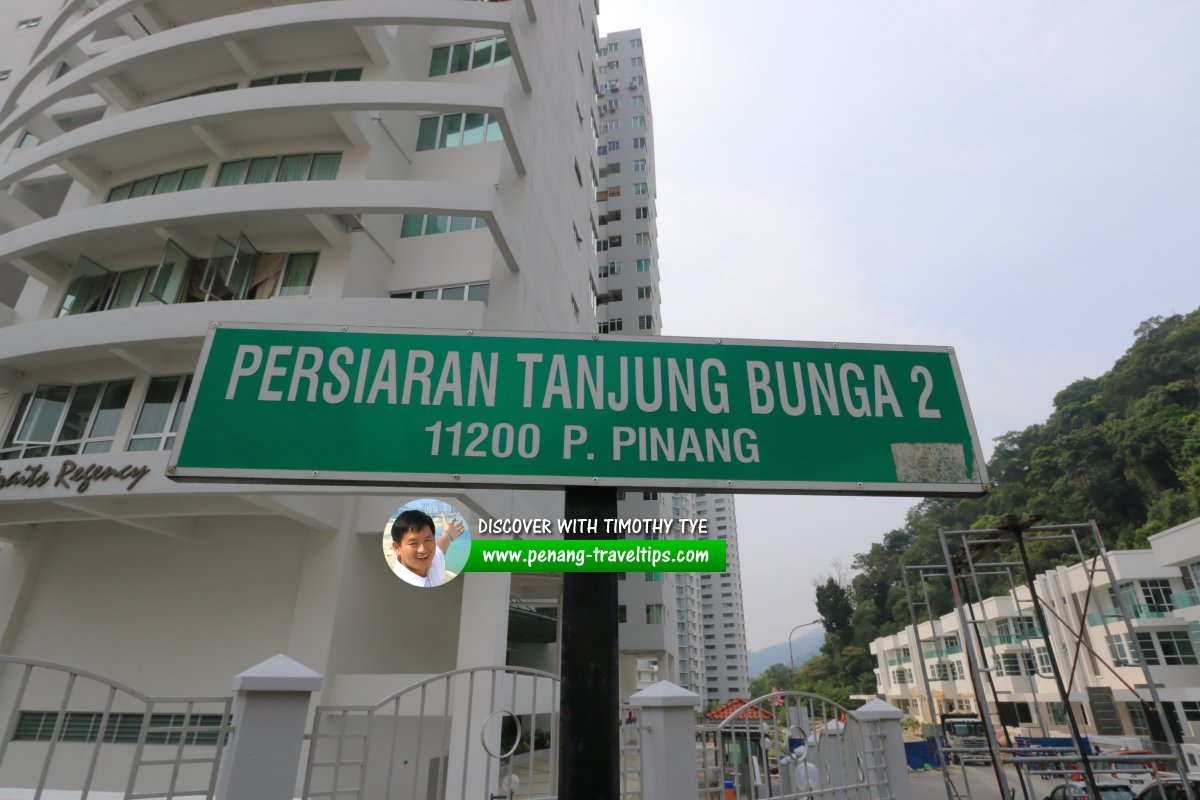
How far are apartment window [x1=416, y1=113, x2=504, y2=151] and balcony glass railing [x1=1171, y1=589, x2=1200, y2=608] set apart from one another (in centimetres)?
3271

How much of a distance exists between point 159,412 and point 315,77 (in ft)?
28.4

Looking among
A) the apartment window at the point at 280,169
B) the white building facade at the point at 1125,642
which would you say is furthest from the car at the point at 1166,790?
the apartment window at the point at 280,169

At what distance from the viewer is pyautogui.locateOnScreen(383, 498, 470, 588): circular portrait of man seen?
1053 cm

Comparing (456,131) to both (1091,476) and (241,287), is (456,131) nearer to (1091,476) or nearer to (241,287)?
(241,287)

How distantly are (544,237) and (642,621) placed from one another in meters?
21.1

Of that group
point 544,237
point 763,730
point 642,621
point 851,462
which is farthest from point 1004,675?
point 851,462

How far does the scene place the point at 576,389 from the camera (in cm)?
198

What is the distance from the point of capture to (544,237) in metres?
15.5

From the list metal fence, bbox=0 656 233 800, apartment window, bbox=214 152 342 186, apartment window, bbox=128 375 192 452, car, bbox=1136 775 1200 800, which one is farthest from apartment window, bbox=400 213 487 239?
car, bbox=1136 775 1200 800

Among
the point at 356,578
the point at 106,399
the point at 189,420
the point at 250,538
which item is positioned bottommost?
the point at 189,420

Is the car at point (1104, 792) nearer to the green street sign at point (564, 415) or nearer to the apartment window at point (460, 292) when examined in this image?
the green street sign at point (564, 415)

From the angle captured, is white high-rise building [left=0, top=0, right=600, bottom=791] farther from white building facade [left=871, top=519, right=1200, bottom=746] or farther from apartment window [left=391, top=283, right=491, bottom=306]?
white building facade [left=871, top=519, right=1200, bottom=746]

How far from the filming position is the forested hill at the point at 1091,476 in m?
43.2

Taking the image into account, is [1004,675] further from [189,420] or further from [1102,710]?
[189,420]
